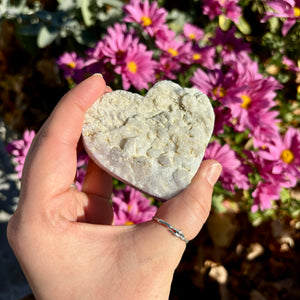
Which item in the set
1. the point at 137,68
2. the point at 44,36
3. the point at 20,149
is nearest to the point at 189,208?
the point at 137,68

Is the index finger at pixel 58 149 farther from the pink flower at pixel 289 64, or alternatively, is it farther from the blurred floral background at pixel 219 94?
the pink flower at pixel 289 64

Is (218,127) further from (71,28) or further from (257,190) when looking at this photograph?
(71,28)

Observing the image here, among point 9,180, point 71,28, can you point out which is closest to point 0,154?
point 9,180

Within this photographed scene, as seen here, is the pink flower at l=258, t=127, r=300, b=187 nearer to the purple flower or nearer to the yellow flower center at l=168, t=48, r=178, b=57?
the purple flower

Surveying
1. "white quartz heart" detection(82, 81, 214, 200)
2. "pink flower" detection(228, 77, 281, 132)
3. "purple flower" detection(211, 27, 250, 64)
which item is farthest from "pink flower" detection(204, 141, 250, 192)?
"purple flower" detection(211, 27, 250, 64)

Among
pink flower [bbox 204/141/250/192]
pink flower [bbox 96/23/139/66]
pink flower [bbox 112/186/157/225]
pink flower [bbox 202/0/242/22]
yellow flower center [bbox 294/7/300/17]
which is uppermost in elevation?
yellow flower center [bbox 294/7/300/17]

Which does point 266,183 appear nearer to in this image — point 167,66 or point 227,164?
point 227,164
